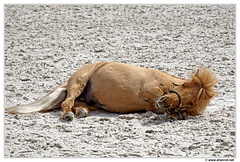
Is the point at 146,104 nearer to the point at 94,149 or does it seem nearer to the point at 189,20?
the point at 94,149

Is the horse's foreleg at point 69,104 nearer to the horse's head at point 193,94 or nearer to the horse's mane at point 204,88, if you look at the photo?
the horse's head at point 193,94

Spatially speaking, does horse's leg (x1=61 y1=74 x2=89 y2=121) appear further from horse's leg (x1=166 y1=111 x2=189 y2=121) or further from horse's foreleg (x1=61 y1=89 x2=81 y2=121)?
horse's leg (x1=166 y1=111 x2=189 y2=121)

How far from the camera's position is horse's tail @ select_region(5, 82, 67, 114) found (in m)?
6.36

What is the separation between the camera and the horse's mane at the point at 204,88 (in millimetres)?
6031

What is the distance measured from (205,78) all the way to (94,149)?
2065mm

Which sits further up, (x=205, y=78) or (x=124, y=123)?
(x=205, y=78)

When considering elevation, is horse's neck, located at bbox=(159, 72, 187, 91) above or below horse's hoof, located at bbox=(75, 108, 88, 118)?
above

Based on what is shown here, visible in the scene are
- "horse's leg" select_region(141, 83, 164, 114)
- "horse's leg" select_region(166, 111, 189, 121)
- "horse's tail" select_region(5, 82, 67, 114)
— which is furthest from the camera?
"horse's tail" select_region(5, 82, 67, 114)

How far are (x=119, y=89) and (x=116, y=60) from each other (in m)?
2.60

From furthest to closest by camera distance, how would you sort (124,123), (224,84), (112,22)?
1. (112,22)
2. (224,84)
3. (124,123)

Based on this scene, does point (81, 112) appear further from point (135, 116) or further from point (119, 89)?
point (135, 116)

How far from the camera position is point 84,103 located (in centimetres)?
653

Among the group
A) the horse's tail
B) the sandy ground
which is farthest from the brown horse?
the sandy ground

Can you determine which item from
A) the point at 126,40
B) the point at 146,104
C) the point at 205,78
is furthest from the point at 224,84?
the point at 126,40
